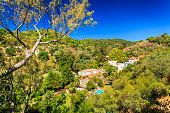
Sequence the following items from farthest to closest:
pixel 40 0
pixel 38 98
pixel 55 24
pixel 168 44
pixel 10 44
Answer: pixel 168 44 < pixel 38 98 < pixel 10 44 < pixel 55 24 < pixel 40 0

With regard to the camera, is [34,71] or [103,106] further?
[103,106]

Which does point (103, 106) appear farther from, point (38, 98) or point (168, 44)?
point (168, 44)

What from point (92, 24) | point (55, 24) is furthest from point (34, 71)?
point (92, 24)

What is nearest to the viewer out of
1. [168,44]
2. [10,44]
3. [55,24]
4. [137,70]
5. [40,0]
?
[40,0]

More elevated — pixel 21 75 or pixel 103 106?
pixel 21 75

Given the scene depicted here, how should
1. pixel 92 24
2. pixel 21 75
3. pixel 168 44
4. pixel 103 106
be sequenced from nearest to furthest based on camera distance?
pixel 92 24 → pixel 21 75 → pixel 103 106 → pixel 168 44

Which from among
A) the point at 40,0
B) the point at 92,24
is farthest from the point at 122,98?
the point at 40,0

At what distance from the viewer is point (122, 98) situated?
1009cm

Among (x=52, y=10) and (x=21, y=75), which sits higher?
(x=52, y=10)

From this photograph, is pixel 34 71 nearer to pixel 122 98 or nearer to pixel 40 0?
pixel 40 0

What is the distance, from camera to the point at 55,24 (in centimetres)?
452

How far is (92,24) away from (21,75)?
8627 mm

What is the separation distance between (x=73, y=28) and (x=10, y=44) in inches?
222

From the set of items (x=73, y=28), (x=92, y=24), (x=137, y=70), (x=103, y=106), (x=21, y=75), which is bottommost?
(x=103, y=106)
